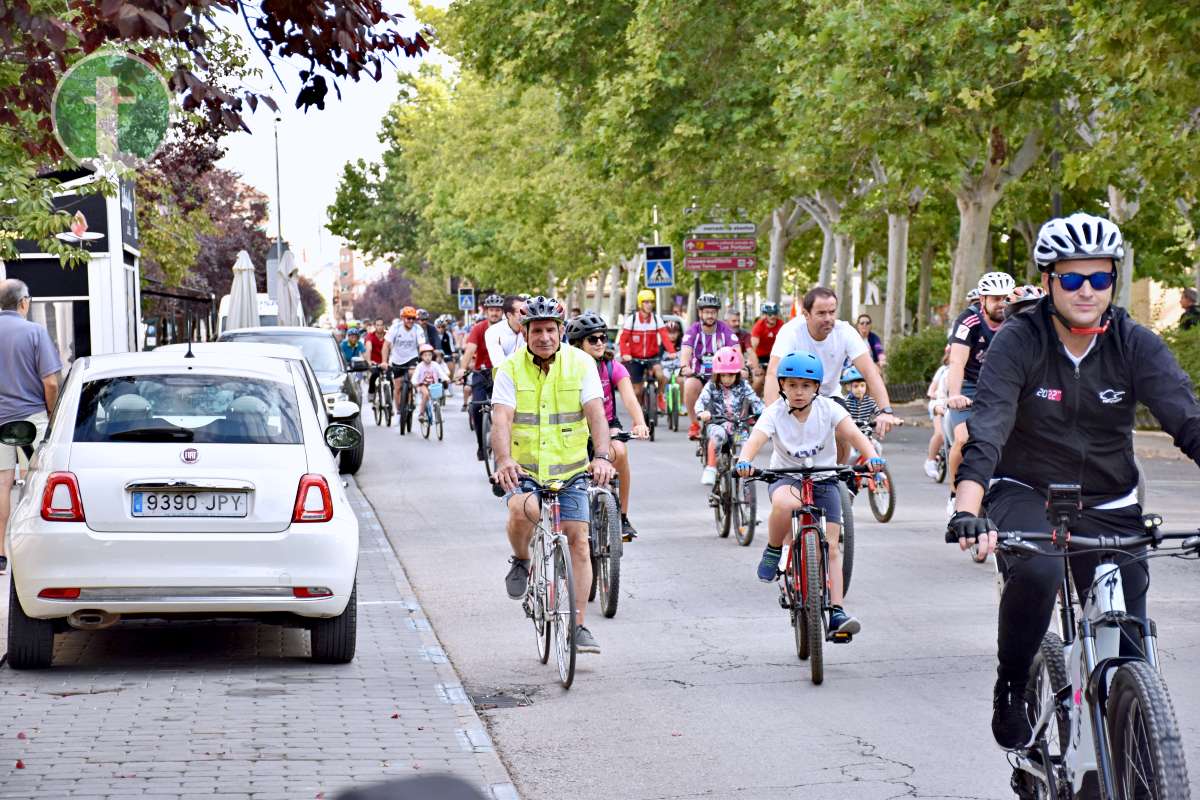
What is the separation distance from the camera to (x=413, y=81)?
251ft

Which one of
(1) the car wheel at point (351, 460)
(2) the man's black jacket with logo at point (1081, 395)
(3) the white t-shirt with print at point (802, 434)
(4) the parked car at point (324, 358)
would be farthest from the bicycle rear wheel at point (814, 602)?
(1) the car wheel at point (351, 460)

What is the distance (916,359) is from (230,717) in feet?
95.4

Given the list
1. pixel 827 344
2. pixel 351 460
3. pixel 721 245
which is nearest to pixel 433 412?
pixel 351 460

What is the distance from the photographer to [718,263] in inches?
1630

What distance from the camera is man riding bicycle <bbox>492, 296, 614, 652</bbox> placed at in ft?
28.7

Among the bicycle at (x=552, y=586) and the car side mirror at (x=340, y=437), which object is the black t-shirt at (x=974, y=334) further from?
the car side mirror at (x=340, y=437)

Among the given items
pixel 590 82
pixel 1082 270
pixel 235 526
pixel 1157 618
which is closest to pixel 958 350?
pixel 1157 618

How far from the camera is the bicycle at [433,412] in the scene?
87.1 ft

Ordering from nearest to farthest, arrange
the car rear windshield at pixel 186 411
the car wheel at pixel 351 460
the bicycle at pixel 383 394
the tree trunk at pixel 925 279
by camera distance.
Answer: the car rear windshield at pixel 186 411 < the car wheel at pixel 351 460 < the bicycle at pixel 383 394 < the tree trunk at pixel 925 279

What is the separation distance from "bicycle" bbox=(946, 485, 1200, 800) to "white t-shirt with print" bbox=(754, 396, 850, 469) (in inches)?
153

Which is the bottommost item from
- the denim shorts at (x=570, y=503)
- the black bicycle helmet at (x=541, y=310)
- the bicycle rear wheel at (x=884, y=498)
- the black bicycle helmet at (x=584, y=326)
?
the bicycle rear wheel at (x=884, y=498)

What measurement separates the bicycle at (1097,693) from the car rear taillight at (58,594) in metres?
4.43

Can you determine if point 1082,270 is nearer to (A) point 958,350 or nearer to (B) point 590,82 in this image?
(A) point 958,350

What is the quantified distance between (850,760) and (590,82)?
30.6m
